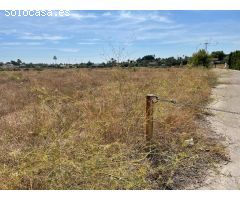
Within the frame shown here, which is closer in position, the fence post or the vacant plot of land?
the vacant plot of land

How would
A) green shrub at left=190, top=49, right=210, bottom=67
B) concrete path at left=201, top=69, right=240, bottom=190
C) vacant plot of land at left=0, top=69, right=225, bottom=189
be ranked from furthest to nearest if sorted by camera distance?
green shrub at left=190, top=49, right=210, bottom=67 < concrete path at left=201, top=69, right=240, bottom=190 < vacant plot of land at left=0, top=69, right=225, bottom=189

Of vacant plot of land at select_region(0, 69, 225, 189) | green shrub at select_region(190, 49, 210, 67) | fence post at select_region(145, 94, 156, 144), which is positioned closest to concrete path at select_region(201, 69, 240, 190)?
vacant plot of land at select_region(0, 69, 225, 189)

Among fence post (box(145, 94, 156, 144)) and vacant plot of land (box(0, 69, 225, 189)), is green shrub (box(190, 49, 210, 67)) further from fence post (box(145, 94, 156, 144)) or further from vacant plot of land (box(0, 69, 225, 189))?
fence post (box(145, 94, 156, 144))

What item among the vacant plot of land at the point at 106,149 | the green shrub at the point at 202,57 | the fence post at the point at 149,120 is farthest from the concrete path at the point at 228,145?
the green shrub at the point at 202,57

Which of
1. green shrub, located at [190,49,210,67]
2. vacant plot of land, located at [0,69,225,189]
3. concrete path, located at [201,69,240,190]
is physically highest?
green shrub, located at [190,49,210,67]

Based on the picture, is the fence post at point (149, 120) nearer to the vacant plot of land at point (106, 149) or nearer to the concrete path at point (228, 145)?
the vacant plot of land at point (106, 149)

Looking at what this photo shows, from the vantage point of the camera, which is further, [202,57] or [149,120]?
[202,57]

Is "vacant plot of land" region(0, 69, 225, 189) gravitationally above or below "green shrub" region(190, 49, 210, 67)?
below

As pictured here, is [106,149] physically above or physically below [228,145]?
above

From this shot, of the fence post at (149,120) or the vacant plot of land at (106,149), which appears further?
the fence post at (149,120)

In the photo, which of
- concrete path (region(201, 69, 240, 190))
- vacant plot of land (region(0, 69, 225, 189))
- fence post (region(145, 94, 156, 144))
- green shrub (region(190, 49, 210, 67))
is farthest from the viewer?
green shrub (region(190, 49, 210, 67))

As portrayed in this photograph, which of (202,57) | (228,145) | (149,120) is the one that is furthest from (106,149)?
(202,57)

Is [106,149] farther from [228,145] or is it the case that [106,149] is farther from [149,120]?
[228,145]
